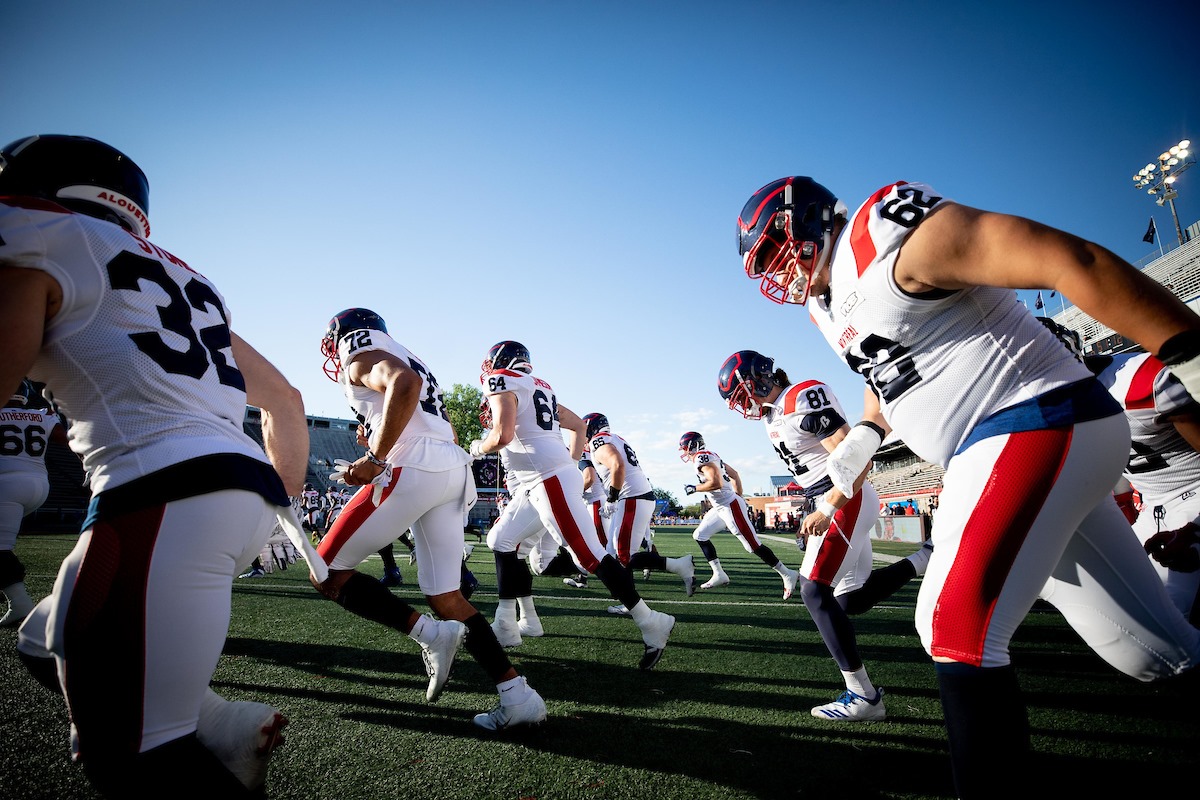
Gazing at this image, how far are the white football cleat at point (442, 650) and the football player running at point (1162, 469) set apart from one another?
348 centimetres

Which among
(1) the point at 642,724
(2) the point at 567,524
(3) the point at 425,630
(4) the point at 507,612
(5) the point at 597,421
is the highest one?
(3) the point at 425,630

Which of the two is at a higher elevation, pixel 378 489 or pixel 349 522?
pixel 378 489

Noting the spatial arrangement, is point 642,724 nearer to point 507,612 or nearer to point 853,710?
point 853,710

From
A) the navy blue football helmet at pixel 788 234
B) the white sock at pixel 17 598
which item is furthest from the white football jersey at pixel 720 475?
the white sock at pixel 17 598

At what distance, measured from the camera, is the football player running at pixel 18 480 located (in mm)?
5059

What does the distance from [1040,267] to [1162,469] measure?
3030 millimetres

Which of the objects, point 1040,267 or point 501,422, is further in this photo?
point 501,422

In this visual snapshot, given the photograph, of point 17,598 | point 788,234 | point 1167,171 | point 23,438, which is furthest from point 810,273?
point 1167,171

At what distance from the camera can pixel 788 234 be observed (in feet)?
8.32

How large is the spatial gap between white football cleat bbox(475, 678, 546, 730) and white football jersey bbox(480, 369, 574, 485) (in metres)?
2.30

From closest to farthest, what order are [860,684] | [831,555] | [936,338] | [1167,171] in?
[936,338] → [860,684] → [831,555] → [1167,171]

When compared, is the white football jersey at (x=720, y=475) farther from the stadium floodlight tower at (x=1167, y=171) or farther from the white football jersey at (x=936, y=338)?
the stadium floodlight tower at (x=1167, y=171)

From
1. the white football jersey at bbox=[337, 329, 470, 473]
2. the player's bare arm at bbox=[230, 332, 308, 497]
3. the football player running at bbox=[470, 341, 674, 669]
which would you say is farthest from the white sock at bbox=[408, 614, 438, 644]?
the football player running at bbox=[470, 341, 674, 669]

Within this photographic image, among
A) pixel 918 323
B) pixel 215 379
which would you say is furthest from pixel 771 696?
pixel 215 379
